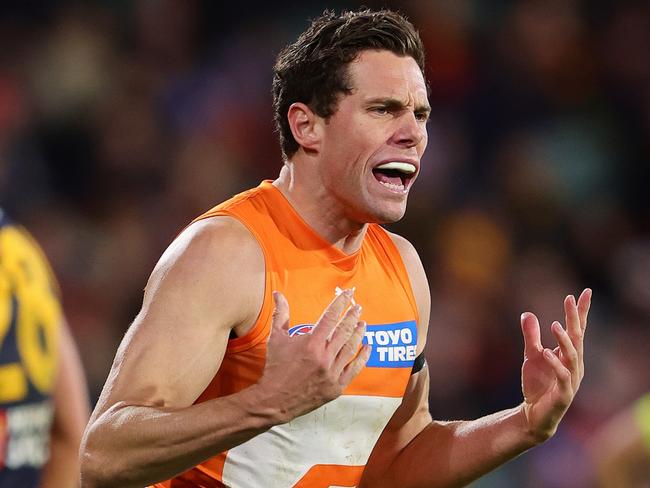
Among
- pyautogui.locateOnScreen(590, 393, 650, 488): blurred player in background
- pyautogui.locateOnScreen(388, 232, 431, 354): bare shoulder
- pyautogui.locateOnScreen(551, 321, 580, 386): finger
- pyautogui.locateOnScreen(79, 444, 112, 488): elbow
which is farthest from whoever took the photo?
pyautogui.locateOnScreen(590, 393, 650, 488): blurred player in background

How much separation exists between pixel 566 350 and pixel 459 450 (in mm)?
666

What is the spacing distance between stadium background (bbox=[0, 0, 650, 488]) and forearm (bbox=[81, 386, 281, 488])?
4256mm

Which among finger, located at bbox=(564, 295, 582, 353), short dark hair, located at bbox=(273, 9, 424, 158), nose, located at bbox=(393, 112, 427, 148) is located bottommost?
finger, located at bbox=(564, 295, 582, 353)

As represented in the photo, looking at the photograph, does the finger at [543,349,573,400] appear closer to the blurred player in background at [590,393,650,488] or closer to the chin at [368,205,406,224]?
the chin at [368,205,406,224]

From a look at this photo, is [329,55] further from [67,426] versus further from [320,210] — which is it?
[67,426]

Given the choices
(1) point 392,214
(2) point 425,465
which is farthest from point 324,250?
(2) point 425,465

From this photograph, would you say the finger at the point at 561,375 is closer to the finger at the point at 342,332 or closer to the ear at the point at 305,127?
the finger at the point at 342,332

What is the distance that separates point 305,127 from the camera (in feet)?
12.8

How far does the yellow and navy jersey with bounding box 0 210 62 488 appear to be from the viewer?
3.15 meters

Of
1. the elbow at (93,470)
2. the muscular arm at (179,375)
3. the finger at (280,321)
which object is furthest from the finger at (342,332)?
the elbow at (93,470)

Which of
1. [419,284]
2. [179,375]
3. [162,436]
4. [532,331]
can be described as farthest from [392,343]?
[162,436]

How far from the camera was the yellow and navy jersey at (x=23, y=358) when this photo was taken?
3.15m

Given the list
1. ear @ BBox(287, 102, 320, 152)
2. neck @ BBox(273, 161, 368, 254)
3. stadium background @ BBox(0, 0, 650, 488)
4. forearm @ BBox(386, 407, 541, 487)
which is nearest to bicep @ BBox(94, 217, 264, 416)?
neck @ BBox(273, 161, 368, 254)

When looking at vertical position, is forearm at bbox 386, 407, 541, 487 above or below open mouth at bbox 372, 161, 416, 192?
below
